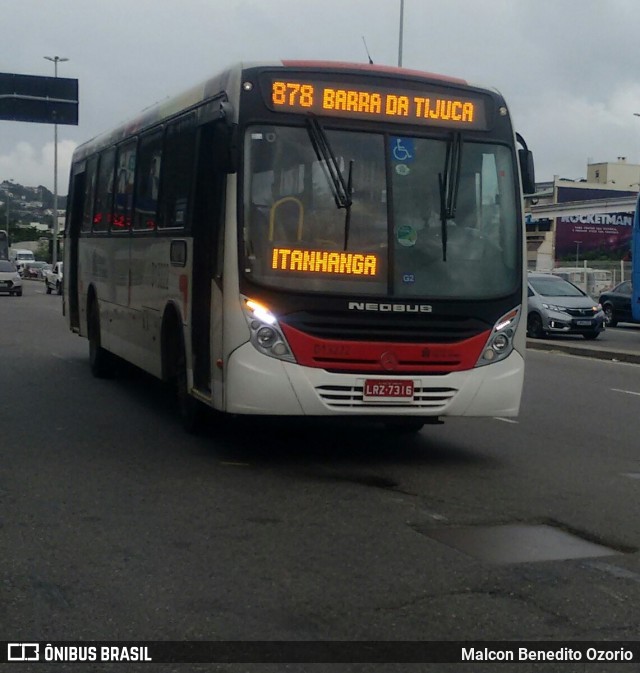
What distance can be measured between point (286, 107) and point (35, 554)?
166 inches

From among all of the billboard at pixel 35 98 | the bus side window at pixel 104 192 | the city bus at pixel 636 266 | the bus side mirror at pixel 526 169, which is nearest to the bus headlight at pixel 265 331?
the bus side mirror at pixel 526 169

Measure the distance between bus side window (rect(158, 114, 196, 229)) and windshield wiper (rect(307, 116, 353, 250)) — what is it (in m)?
1.56

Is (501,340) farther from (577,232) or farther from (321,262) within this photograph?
(577,232)

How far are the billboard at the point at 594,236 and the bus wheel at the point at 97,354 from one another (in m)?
86.8

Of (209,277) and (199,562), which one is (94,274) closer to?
(209,277)

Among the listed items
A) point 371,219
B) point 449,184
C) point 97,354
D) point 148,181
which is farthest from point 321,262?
point 97,354

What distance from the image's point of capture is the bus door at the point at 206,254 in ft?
31.0

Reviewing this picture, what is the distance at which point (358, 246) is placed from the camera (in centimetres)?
926

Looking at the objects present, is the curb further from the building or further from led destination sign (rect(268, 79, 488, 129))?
the building

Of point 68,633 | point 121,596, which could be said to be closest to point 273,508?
point 121,596

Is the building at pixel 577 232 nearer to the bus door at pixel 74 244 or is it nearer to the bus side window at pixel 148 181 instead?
the bus door at pixel 74 244

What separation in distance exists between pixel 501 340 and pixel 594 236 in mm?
95308

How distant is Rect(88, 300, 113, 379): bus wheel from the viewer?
620 inches

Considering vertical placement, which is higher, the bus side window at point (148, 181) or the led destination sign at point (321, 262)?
the bus side window at point (148, 181)
